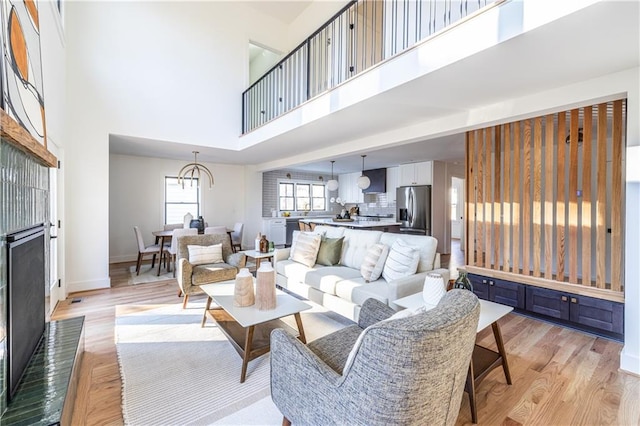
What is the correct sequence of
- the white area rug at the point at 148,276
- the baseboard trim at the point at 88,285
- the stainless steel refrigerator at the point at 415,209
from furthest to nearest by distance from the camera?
the stainless steel refrigerator at the point at 415,209 → the white area rug at the point at 148,276 → the baseboard trim at the point at 88,285

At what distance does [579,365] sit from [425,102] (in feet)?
8.63

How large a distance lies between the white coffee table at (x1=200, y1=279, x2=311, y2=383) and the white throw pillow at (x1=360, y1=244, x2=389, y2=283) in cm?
85

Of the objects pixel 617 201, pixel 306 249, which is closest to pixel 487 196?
pixel 617 201

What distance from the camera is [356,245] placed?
3631mm

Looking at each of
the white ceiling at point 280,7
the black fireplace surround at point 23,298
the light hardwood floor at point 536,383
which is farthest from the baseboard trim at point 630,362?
the white ceiling at point 280,7

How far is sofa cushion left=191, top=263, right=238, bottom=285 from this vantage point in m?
3.48

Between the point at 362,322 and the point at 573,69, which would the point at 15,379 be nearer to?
the point at 362,322

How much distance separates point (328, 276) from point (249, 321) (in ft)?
4.15

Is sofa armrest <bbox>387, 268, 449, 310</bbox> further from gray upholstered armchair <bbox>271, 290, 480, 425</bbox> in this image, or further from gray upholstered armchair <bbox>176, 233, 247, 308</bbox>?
gray upholstered armchair <bbox>176, 233, 247, 308</bbox>

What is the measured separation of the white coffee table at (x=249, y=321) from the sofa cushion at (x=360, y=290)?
1.83 feet

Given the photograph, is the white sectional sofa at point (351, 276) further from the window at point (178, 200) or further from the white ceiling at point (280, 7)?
the white ceiling at point (280, 7)

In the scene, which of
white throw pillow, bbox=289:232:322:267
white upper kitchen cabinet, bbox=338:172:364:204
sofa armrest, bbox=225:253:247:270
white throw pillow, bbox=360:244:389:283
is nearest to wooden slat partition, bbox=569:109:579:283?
white throw pillow, bbox=360:244:389:283

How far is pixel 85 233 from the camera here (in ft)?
13.7

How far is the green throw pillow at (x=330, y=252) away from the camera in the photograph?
3691mm
